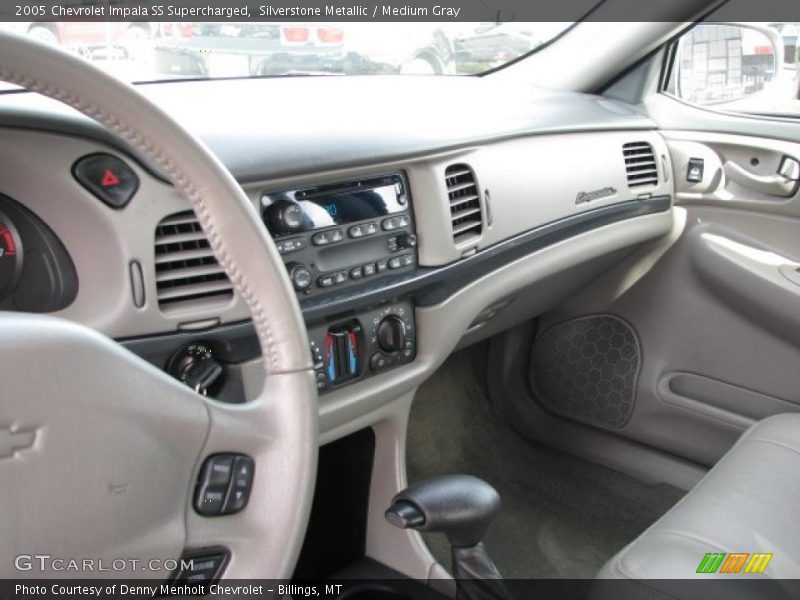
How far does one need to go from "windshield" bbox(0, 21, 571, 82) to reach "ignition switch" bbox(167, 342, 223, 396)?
1.35 feet

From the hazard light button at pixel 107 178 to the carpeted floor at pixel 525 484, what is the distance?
4.18ft

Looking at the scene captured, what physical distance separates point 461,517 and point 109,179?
0.63m

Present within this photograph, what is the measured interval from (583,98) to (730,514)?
119 centimetres

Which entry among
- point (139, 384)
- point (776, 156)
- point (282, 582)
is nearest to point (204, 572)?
point (282, 582)

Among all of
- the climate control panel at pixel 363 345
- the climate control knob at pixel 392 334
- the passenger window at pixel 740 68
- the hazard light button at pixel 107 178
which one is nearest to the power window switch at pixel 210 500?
the hazard light button at pixel 107 178

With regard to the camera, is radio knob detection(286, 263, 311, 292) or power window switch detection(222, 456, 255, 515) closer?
power window switch detection(222, 456, 255, 515)

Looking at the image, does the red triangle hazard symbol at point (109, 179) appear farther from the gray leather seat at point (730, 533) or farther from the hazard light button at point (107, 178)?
the gray leather seat at point (730, 533)

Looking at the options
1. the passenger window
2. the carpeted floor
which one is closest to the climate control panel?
the carpeted floor

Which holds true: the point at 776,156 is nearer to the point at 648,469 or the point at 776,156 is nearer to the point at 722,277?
the point at 722,277

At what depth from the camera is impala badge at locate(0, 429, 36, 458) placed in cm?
69

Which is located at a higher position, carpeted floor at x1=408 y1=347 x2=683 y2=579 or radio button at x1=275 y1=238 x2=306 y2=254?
radio button at x1=275 y1=238 x2=306 y2=254

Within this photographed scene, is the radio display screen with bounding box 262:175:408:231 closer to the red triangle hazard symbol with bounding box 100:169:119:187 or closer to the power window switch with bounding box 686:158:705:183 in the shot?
the red triangle hazard symbol with bounding box 100:169:119:187

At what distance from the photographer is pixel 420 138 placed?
1.50 meters

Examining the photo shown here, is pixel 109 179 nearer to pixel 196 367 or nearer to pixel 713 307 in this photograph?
pixel 196 367
